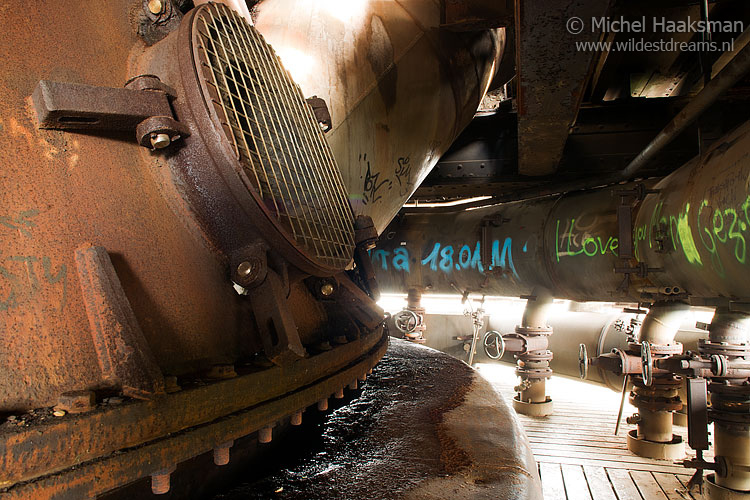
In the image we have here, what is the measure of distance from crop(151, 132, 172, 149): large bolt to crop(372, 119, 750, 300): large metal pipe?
247 centimetres

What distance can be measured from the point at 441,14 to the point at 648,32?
2.26 metres

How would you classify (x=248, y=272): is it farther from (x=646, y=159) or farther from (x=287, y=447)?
(x=646, y=159)

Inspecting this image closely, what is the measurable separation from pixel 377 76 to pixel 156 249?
152 cm

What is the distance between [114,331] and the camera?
0.86 metres

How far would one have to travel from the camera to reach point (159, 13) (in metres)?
1.20

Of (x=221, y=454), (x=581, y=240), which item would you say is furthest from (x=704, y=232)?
(x=221, y=454)

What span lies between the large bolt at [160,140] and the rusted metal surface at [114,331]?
26 cm

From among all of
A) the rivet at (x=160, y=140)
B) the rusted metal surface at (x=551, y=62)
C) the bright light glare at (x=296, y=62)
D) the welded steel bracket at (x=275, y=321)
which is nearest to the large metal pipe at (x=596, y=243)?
the rusted metal surface at (x=551, y=62)

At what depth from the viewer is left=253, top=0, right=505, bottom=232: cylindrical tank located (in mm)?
2057

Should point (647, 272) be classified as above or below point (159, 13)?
below

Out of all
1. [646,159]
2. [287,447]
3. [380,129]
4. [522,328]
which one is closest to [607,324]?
[522,328]

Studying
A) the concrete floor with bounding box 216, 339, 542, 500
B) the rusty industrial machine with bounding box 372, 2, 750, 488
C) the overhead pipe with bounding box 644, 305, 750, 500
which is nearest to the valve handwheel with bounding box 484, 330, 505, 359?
the rusty industrial machine with bounding box 372, 2, 750, 488

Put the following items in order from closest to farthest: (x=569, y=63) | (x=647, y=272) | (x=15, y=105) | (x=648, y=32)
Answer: (x=15, y=105), (x=569, y=63), (x=647, y=272), (x=648, y=32)

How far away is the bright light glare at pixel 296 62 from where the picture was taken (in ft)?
6.52
